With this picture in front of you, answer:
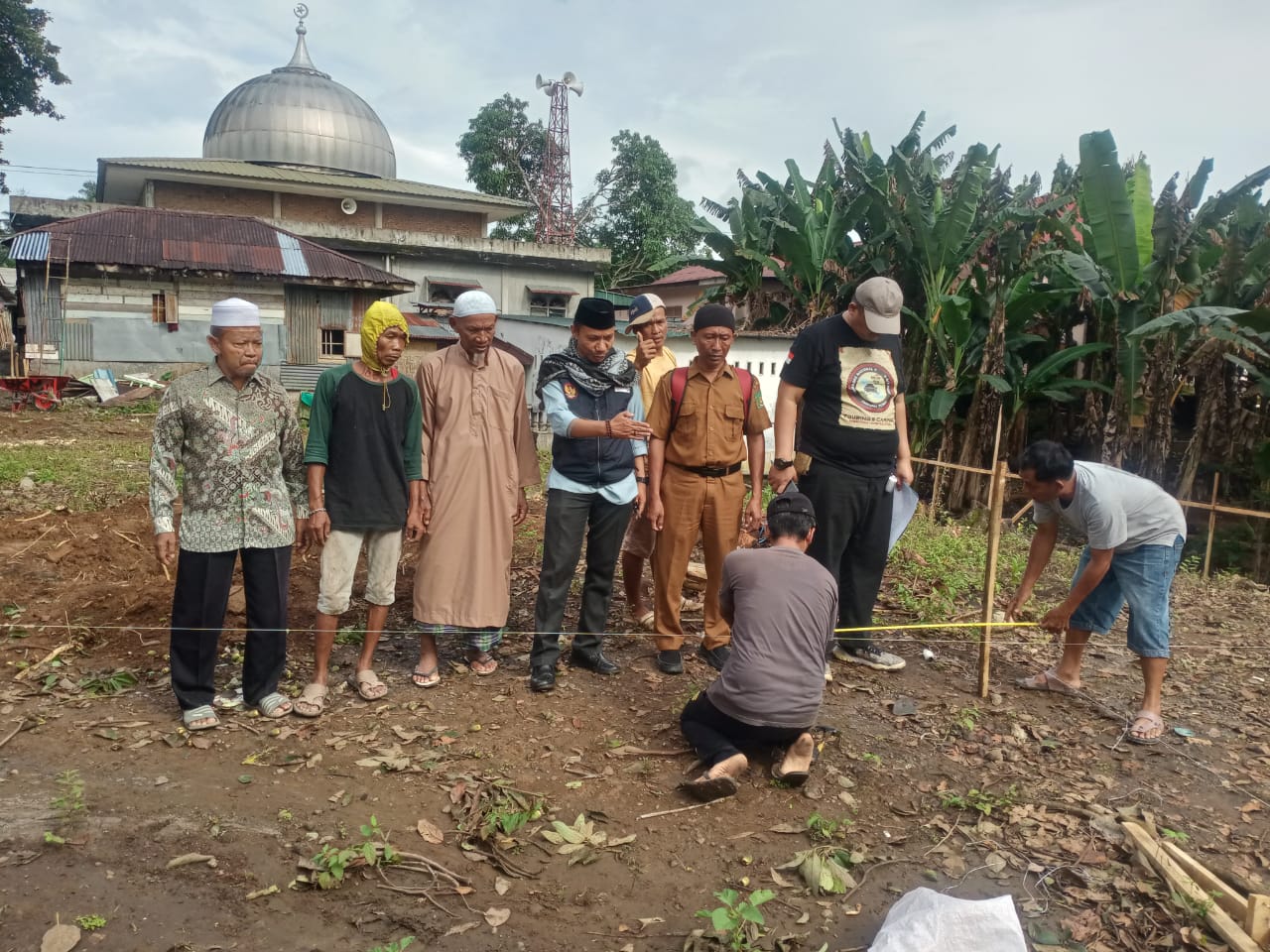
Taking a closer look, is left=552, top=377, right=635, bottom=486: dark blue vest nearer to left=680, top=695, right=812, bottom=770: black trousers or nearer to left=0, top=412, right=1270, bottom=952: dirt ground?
left=0, top=412, right=1270, bottom=952: dirt ground

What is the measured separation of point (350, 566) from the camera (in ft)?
Answer: 13.4

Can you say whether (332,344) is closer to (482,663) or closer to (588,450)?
(482,663)

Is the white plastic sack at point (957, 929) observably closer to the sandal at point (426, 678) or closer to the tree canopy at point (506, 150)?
the sandal at point (426, 678)

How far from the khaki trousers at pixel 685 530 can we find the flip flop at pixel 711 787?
125cm

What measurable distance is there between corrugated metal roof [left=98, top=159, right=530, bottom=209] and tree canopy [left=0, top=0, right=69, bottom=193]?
6.71 ft

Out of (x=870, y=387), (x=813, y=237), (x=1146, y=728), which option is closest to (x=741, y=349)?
(x=813, y=237)

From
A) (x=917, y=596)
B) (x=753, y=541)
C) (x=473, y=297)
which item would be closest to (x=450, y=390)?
(x=473, y=297)

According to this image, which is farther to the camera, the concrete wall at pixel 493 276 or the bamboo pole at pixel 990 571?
the concrete wall at pixel 493 276

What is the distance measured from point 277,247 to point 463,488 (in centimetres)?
1721

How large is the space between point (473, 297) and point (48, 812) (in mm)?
2558

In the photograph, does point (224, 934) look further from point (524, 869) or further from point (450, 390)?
point (450, 390)

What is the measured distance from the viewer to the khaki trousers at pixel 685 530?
14.6 feet

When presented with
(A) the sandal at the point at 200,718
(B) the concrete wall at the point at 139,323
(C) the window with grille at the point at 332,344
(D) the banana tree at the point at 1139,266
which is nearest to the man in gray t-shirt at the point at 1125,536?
(A) the sandal at the point at 200,718

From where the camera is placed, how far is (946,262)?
1049 centimetres
